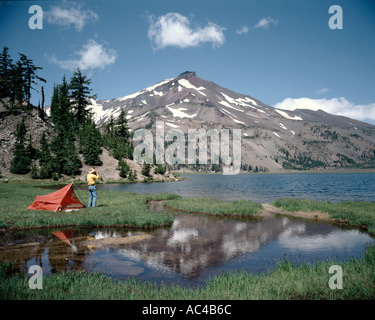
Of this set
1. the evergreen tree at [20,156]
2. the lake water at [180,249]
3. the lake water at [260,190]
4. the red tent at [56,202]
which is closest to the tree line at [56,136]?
the evergreen tree at [20,156]

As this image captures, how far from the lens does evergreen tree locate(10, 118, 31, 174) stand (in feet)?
196

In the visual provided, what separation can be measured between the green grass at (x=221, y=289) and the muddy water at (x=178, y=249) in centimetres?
162

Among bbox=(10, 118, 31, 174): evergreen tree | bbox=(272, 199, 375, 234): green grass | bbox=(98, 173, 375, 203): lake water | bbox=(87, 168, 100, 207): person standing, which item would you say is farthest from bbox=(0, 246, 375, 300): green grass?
bbox=(10, 118, 31, 174): evergreen tree

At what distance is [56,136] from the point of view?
2832 inches

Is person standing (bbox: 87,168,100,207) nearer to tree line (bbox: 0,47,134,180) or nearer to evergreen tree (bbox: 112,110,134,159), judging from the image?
tree line (bbox: 0,47,134,180)

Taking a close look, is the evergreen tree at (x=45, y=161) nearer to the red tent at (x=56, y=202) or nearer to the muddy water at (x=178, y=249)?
the red tent at (x=56, y=202)

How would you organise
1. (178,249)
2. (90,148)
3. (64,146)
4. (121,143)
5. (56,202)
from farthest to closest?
(121,143) → (90,148) → (64,146) → (56,202) → (178,249)

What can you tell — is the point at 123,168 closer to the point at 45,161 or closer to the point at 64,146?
the point at 64,146

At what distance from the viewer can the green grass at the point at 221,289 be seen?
6.63m

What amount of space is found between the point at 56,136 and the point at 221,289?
2994 inches

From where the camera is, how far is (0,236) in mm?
14523

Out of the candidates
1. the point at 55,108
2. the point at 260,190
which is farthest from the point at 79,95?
the point at 260,190

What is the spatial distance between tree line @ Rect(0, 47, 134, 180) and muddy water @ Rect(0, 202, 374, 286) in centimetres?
5484

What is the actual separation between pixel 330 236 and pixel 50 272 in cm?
1652
